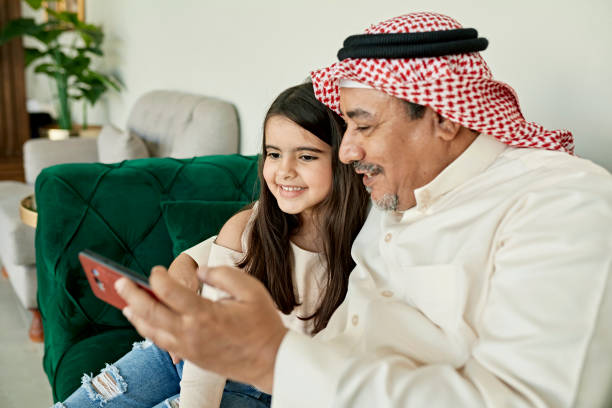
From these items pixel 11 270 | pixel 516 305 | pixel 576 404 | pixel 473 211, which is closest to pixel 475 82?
pixel 473 211

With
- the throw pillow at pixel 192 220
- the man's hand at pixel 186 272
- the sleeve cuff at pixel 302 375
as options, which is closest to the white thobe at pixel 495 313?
the sleeve cuff at pixel 302 375

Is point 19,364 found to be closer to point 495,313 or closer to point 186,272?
point 186,272

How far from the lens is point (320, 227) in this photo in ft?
4.88

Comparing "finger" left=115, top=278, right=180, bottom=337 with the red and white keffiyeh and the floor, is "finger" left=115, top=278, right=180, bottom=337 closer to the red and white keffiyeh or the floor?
the red and white keffiyeh

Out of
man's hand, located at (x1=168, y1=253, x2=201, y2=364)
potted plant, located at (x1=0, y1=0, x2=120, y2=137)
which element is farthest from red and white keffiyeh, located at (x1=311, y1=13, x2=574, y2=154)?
potted plant, located at (x1=0, y1=0, x2=120, y2=137)

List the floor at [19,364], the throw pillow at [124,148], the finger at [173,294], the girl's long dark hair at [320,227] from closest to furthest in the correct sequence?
the finger at [173,294], the girl's long dark hair at [320,227], the floor at [19,364], the throw pillow at [124,148]

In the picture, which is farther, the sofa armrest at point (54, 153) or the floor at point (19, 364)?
the sofa armrest at point (54, 153)

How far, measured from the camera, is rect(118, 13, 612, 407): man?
80 cm

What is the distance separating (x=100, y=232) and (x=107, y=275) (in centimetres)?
116

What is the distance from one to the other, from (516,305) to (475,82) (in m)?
0.43

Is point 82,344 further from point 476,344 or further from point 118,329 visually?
point 476,344

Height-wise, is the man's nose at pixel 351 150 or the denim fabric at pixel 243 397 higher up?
the man's nose at pixel 351 150

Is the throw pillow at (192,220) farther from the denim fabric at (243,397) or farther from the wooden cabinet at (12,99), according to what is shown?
the wooden cabinet at (12,99)

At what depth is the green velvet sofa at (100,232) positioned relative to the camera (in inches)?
72.9
